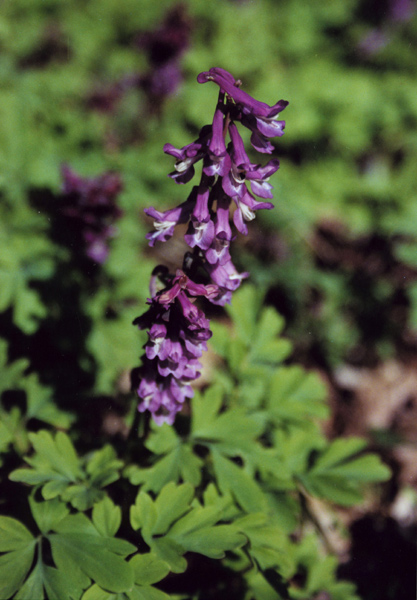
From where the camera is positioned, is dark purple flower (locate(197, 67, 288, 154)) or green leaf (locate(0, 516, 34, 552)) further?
green leaf (locate(0, 516, 34, 552))

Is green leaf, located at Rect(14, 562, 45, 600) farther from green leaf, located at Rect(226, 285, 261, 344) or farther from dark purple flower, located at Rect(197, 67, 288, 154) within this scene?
dark purple flower, located at Rect(197, 67, 288, 154)

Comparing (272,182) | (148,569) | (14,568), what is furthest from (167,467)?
(272,182)

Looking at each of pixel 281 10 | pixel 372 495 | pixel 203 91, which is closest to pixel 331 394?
pixel 372 495

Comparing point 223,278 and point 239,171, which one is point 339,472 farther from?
point 239,171

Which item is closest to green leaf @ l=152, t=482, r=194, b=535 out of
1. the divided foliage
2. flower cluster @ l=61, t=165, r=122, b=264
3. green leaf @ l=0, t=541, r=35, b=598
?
the divided foliage

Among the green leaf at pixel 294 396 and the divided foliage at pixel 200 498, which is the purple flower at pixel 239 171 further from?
the green leaf at pixel 294 396
